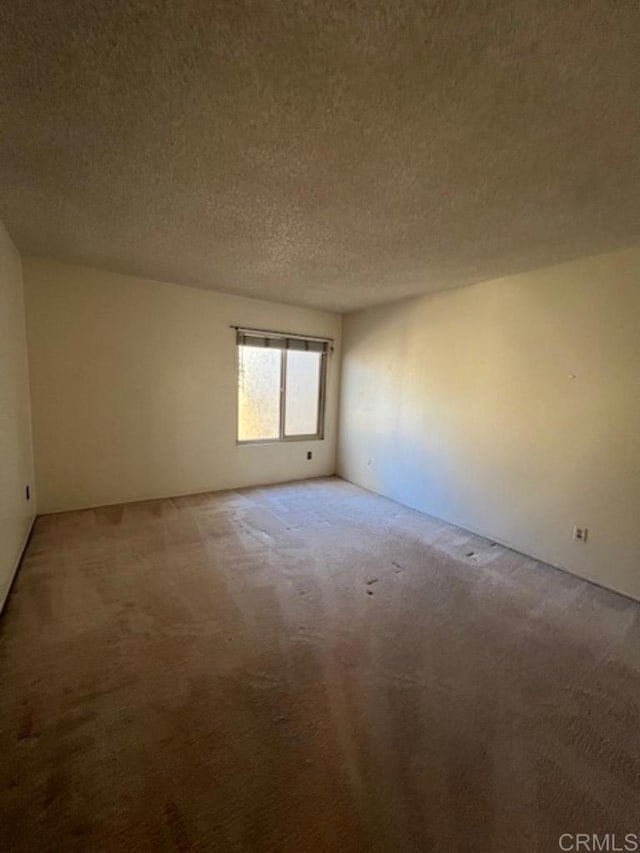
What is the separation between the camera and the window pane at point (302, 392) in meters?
4.82

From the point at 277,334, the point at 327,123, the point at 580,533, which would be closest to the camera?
the point at 327,123

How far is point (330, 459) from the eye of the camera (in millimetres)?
5289

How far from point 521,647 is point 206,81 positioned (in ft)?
9.26

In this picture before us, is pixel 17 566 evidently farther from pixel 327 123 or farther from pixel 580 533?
pixel 580 533

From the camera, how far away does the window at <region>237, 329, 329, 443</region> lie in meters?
4.46

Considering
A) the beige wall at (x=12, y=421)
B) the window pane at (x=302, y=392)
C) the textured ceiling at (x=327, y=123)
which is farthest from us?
the window pane at (x=302, y=392)

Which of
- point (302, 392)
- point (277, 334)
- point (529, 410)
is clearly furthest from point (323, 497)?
point (529, 410)

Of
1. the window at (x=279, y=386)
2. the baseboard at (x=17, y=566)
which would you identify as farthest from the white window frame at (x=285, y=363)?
the baseboard at (x=17, y=566)

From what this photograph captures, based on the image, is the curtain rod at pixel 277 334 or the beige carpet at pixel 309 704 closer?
the beige carpet at pixel 309 704

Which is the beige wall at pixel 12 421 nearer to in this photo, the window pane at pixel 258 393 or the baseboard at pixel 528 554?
the window pane at pixel 258 393

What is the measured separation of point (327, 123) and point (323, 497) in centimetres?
351

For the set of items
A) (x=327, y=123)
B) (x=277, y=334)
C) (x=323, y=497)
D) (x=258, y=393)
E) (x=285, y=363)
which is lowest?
(x=323, y=497)

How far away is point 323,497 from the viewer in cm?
428

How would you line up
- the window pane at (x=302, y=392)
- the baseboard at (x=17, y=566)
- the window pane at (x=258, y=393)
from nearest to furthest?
1. the baseboard at (x=17, y=566)
2. the window pane at (x=258, y=393)
3. the window pane at (x=302, y=392)
